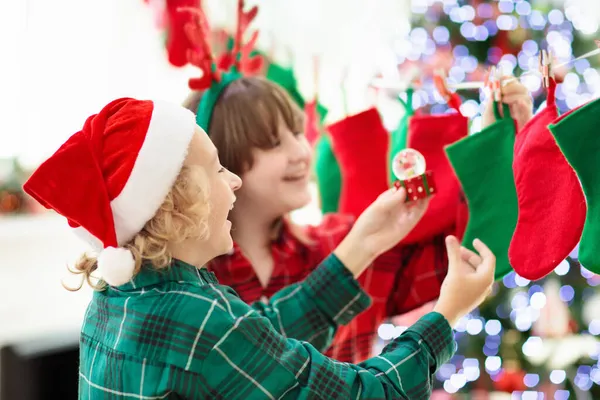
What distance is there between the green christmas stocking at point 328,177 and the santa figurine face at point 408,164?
1.34 ft

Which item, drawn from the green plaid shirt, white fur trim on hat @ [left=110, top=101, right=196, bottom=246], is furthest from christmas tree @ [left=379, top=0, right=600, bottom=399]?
white fur trim on hat @ [left=110, top=101, right=196, bottom=246]

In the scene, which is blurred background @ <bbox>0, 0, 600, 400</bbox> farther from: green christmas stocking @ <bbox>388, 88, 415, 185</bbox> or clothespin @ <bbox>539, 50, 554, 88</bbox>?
clothespin @ <bbox>539, 50, 554, 88</bbox>

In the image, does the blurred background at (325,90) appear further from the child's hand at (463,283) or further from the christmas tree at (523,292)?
the child's hand at (463,283)

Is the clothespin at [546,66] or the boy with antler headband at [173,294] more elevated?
the clothespin at [546,66]

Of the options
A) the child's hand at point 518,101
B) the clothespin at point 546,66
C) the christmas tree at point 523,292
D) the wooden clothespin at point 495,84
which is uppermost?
the clothespin at point 546,66

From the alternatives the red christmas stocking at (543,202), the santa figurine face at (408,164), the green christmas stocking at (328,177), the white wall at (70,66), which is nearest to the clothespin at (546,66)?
the red christmas stocking at (543,202)

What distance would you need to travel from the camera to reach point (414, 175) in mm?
1028

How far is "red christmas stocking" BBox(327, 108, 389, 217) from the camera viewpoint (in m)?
1.30

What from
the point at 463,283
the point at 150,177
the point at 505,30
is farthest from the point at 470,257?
the point at 505,30

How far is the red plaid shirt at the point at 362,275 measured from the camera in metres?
1.17

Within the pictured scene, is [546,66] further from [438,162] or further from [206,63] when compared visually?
[206,63]

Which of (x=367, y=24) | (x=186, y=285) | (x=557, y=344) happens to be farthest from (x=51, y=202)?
(x=367, y=24)

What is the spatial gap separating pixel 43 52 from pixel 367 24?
1626 mm

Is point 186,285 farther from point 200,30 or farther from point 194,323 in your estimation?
point 200,30
